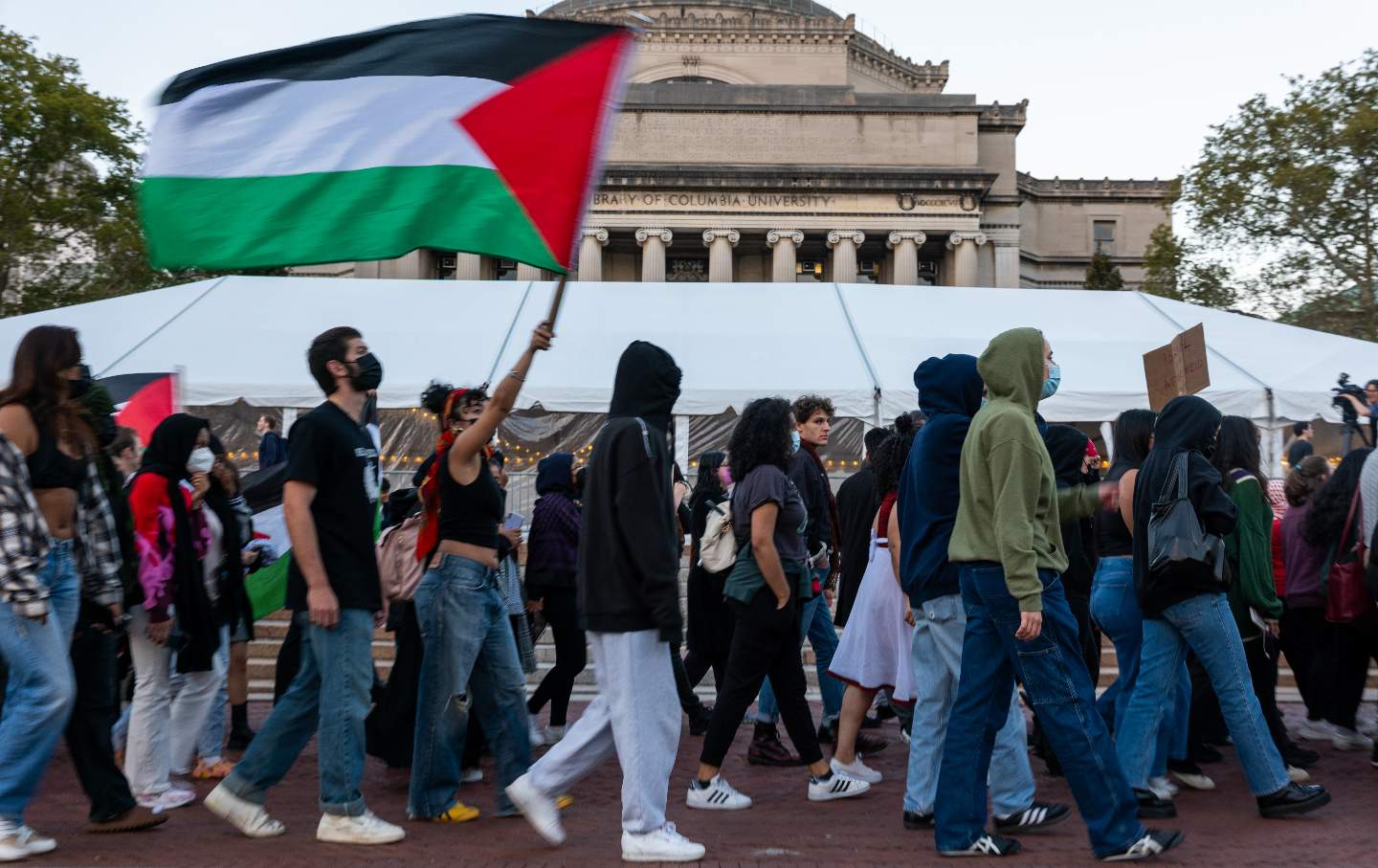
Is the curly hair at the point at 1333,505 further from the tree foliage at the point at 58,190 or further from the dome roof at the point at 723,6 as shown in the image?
the dome roof at the point at 723,6

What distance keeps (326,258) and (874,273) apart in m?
49.5

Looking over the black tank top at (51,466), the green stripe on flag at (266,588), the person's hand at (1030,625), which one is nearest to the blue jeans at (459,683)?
the black tank top at (51,466)

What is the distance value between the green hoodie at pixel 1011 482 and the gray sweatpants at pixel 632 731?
1.33 metres

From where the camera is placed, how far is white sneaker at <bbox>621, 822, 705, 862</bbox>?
16.2 feet

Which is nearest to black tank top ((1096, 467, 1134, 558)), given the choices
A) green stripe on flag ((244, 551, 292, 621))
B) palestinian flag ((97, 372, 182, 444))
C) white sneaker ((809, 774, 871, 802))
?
white sneaker ((809, 774, 871, 802))

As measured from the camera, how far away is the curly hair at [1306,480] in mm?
8172

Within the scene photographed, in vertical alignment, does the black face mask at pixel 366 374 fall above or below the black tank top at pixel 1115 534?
above

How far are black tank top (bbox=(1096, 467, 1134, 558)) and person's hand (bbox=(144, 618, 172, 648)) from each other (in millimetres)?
4839

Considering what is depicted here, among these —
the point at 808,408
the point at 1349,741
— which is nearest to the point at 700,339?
the point at 808,408

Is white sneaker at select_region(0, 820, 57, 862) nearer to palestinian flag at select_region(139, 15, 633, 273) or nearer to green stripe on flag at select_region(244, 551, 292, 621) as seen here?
palestinian flag at select_region(139, 15, 633, 273)

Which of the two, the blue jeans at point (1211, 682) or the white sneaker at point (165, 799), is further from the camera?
the white sneaker at point (165, 799)

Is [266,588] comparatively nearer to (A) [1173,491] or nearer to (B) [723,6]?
(A) [1173,491]

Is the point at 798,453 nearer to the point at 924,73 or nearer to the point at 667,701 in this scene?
the point at 667,701

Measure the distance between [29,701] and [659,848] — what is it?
258 cm
